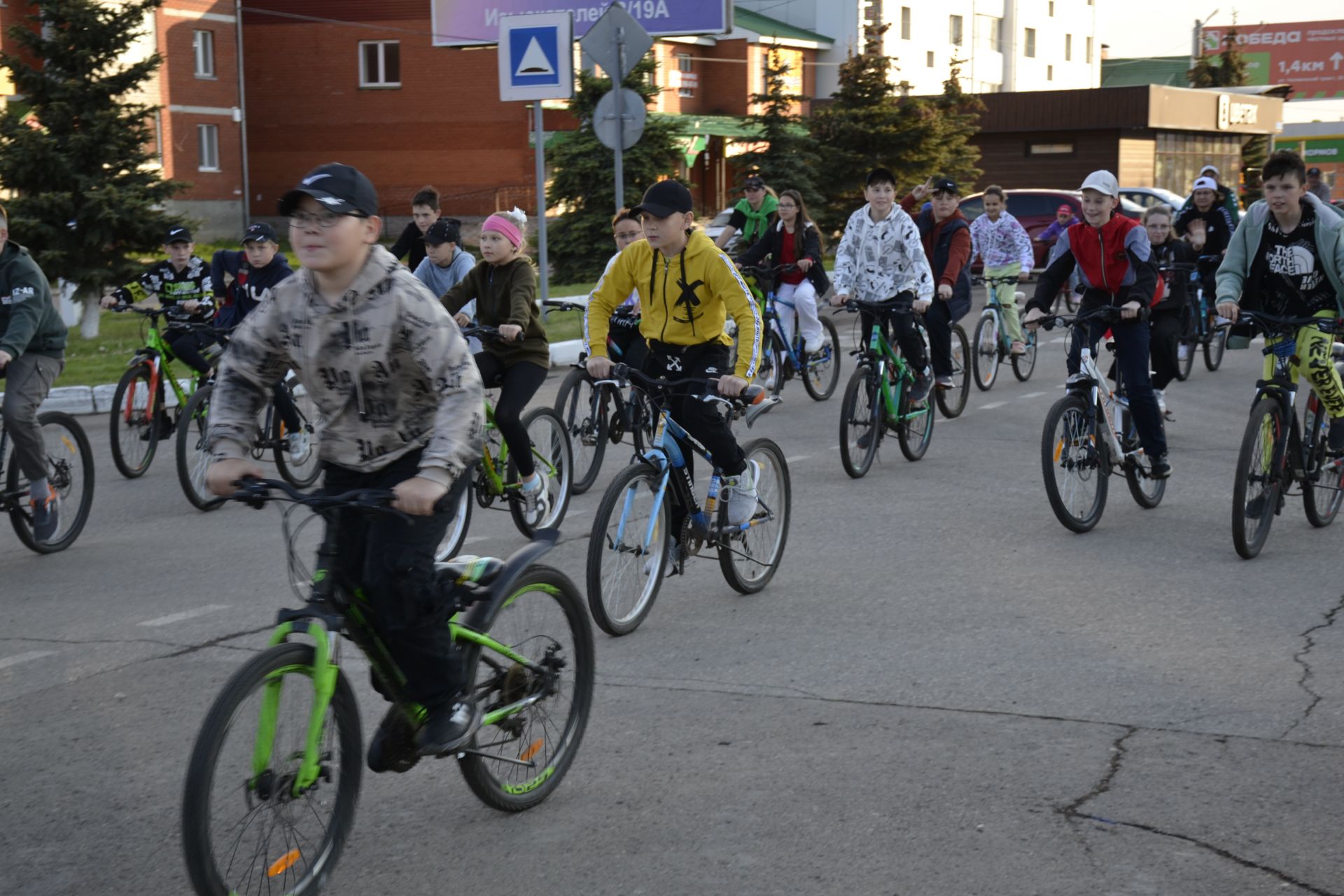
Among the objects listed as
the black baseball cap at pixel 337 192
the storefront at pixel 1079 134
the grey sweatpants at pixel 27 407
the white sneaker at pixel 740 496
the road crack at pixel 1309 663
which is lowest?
the road crack at pixel 1309 663

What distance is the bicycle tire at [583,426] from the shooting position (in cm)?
1006

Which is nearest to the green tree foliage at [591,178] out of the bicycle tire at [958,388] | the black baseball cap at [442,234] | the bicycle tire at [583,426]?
the bicycle tire at [958,388]

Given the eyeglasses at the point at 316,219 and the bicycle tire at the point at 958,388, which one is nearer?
the eyeglasses at the point at 316,219

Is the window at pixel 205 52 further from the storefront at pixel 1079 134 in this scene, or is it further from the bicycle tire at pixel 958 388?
the bicycle tire at pixel 958 388

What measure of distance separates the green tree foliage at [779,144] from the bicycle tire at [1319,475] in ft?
89.6

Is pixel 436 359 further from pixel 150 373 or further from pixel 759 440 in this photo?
pixel 150 373

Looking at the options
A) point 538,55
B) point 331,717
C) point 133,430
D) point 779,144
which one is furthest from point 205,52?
point 331,717

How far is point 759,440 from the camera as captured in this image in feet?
23.8

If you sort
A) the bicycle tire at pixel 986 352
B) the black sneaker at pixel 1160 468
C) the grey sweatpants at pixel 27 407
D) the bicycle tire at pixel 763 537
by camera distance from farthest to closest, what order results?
the bicycle tire at pixel 986 352 → the black sneaker at pixel 1160 468 → the grey sweatpants at pixel 27 407 → the bicycle tire at pixel 763 537

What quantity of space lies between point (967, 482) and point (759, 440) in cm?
341

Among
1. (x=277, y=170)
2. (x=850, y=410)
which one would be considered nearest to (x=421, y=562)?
(x=850, y=410)

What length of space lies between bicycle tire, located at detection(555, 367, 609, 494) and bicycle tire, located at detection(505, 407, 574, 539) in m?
0.64

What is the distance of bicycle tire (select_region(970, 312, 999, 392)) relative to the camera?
15.2 metres

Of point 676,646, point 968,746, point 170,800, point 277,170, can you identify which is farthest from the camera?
point 277,170
